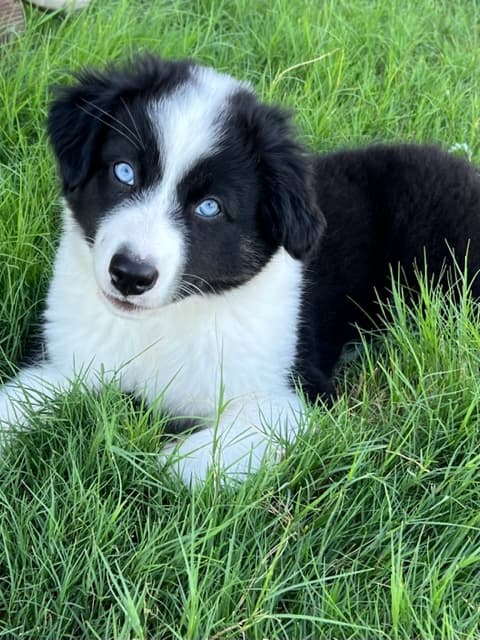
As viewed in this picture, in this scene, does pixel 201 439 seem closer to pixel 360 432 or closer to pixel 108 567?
pixel 360 432

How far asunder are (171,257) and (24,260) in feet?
3.00

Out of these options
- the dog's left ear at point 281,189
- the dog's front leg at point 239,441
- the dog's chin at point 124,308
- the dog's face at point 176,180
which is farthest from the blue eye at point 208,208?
the dog's front leg at point 239,441

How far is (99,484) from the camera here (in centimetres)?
215

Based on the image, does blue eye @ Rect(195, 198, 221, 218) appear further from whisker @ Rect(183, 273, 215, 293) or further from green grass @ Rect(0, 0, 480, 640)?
green grass @ Rect(0, 0, 480, 640)

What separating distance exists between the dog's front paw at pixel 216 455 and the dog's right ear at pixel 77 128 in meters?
0.80

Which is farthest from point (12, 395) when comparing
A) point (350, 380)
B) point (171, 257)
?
point (350, 380)

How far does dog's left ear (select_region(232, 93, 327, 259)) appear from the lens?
8.04ft

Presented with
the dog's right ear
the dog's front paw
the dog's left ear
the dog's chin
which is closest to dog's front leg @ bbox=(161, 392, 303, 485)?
the dog's front paw

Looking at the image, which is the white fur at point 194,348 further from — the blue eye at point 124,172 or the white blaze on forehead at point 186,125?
the blue eye at point 124,172

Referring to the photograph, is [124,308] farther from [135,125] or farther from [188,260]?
[135,125]

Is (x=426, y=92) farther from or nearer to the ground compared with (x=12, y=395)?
farther from the ground

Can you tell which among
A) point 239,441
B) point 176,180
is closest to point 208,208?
point 176,180

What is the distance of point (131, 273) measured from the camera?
7.08 ft

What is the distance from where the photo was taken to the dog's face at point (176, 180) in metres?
2.25
